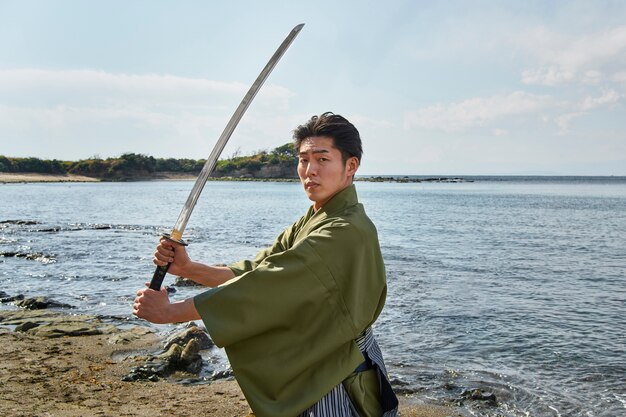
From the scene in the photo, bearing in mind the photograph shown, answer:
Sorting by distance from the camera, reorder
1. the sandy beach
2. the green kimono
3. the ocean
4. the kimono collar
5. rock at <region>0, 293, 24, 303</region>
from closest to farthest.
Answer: the green kimono, the kimono collar, the ocean, rock at <region>0, 293, 24, 303</region>, the sandy beach

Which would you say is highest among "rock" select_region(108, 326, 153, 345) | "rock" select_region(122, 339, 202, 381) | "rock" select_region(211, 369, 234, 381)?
"rock" select_region(122, 339, 202, 381)

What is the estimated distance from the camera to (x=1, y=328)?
9.89 m

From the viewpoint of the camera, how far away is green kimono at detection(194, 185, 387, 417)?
2635 mm

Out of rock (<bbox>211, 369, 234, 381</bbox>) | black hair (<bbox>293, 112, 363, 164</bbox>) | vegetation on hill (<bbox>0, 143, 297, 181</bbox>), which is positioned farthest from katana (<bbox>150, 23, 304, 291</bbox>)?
vegetation on hill (<bbox>0, 143, 297, 181</bbox>)

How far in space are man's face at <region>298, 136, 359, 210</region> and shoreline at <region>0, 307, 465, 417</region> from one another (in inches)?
Result: 163

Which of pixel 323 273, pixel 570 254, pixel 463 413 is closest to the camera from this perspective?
pixel 323 273

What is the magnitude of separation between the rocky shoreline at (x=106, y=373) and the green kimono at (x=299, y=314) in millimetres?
3977

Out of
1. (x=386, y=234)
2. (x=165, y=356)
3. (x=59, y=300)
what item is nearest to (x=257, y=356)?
(x=165, y=356)

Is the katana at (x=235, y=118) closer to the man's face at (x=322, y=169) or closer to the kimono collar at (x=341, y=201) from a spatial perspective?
the man's face at (x=322, y=169)

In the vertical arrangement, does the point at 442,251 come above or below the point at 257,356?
below

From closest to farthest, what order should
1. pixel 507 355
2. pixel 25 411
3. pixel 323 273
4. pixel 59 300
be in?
1. pixel 323 273
2. pixel 25 411
3. pixel 507 355
4. pixel 59 300

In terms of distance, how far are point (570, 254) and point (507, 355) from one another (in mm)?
15205

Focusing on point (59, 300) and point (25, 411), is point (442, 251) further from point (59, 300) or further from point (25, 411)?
point (25, 411)

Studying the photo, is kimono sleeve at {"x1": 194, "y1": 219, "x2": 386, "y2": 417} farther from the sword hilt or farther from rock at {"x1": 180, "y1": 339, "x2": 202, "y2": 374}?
rock at {"x1": 180, "y1": 339, "x2": 202, "y2": 374}
